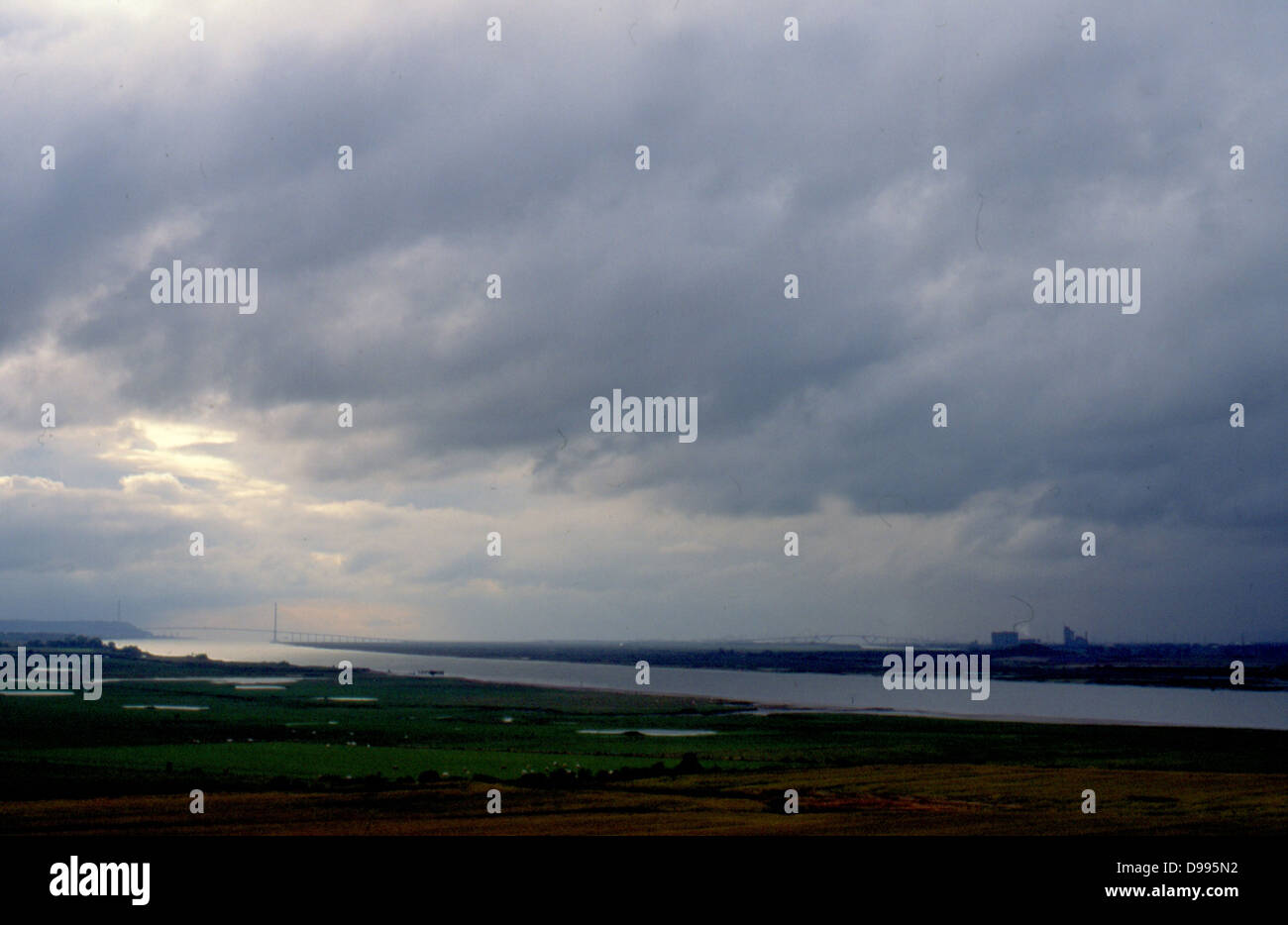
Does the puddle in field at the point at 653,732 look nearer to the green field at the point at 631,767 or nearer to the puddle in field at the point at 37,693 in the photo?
the green field at the point at 631,767

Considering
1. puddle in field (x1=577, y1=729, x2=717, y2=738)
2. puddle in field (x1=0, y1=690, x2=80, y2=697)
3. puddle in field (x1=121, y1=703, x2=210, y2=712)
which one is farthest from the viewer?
puddle in field (x1=0, y1=690, x2=80, y2=697)

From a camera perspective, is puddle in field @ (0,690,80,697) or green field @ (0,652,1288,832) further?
puddle in field @ (0,690,80,697)

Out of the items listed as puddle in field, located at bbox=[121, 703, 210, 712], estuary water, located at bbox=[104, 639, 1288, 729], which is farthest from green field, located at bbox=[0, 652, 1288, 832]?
estuary water, located at bbox=[104, 639, 1288, 729]

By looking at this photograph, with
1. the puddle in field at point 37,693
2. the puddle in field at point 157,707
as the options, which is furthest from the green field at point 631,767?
the puddle in field at point 37,693

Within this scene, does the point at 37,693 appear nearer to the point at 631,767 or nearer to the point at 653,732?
the point at 653,732

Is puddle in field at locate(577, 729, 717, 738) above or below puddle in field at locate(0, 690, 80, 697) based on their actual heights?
below

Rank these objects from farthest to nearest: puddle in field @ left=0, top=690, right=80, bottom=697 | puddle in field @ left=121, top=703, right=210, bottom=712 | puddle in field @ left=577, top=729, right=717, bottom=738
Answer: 1. puddle in field @ left=0, top=690, right=80, bottom=697
2. puddle in field @ left=121, top=703, right=210, bottom=712
3. puddle in field @ left=577, top=729, right=717, bottom=738

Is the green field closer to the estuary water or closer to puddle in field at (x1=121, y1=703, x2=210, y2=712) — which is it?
puddle in field at (x1=121, y1=703, x2=210, y2=712)

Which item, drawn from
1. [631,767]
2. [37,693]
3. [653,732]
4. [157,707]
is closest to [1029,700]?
[653,732]

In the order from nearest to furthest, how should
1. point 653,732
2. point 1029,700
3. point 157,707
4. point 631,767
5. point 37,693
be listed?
1. point 631,767
2. point 653,732
3. point 157,707
4. point 37,693
5. point 1029,700

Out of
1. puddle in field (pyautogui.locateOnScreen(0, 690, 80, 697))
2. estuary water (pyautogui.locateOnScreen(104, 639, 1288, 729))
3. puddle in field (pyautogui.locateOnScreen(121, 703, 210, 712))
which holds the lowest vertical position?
estuary water (pyautogui.locateOnScreen(104, 639, 1288, 729))
